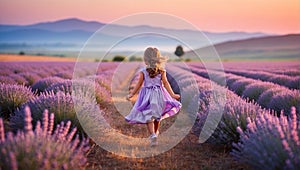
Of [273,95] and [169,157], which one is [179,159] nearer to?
[169,157]

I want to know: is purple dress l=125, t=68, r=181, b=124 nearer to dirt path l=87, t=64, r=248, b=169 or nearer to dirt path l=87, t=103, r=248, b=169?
dirt path l=87, t=64, r=248, b=169

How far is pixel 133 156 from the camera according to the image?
16.9ft

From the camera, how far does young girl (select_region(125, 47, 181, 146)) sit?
5.68 meters

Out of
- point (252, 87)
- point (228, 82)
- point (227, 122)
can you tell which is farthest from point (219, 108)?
point (228, 82)

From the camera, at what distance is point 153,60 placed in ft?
18.7

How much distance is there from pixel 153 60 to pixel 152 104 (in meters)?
0.62

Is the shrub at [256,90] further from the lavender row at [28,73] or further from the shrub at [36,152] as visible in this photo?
the shrub at [36,152]

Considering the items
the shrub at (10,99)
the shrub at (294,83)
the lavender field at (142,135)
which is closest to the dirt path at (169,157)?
the lavender field at (142,135)

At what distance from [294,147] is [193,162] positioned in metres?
1.63

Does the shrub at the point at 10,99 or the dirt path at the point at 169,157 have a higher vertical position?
the shrub at the point at 10,99

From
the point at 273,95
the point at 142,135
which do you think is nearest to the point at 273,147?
the point at 142,135

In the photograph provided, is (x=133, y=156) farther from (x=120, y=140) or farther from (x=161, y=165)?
(x=120, y=140)

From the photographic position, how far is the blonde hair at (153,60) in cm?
567

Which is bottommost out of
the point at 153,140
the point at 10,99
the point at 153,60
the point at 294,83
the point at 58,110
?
the point at 153,140
